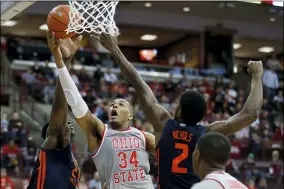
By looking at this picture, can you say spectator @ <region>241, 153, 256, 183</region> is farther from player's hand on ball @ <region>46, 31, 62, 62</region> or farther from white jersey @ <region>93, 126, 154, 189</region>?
player's hand on ball @ <region>46, 31, 62, 62</region>

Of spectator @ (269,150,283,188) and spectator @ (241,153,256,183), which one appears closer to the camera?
spectator @ (241,153,256,183)

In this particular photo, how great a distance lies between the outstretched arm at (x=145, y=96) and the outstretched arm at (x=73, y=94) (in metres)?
0.33

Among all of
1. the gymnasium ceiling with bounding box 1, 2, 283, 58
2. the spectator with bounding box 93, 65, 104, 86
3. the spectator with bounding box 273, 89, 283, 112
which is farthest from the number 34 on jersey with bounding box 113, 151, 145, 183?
the gymnasium ceiling with bounding box 1, 2, 283, 58

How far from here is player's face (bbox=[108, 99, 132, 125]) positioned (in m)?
5.58

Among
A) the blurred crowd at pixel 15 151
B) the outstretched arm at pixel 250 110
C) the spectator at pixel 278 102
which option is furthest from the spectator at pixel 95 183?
the spectator at pixel 278 102

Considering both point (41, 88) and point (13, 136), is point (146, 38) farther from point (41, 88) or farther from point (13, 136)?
point (13, 136)

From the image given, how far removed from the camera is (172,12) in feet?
82.3

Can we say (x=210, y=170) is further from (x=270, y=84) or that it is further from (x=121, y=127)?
(x=270, y=84)

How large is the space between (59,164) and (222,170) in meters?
2.07

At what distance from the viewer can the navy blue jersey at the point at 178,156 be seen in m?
4.62

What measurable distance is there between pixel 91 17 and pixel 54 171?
59.9 inches

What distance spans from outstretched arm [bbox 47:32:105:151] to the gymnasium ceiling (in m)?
17.1

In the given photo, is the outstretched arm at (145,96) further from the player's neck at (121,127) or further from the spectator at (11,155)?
the spectator at (11,155)

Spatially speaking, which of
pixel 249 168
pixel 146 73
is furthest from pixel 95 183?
pixel 146 73
